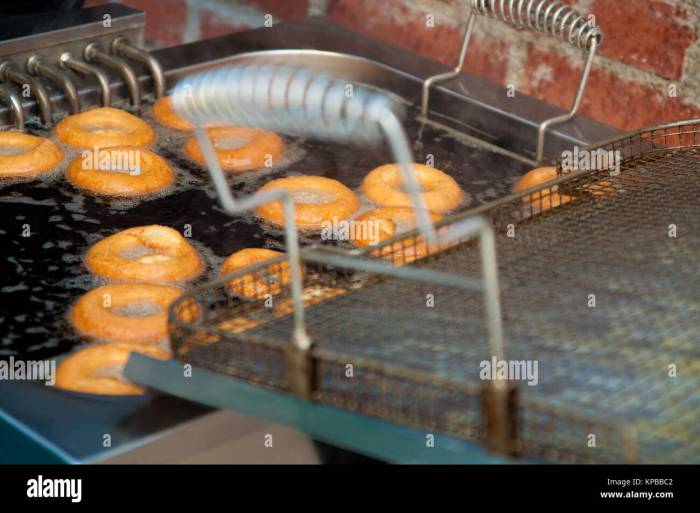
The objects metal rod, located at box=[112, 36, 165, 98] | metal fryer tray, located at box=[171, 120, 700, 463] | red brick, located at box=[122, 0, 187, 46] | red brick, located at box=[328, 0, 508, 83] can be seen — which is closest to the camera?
metal fryer tray, located at box=[171, 120, 700, 463]

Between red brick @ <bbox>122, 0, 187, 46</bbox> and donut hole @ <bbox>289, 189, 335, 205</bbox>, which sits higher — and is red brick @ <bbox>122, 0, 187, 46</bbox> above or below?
above

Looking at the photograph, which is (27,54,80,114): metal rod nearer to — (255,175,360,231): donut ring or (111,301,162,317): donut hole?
(255,175,360,231): donut ring

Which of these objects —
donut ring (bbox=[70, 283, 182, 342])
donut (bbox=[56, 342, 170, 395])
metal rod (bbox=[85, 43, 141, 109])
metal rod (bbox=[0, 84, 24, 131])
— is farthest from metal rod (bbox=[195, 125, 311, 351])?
metal rod (bbox=[85, 43, 141, 109])

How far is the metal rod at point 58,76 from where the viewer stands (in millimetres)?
2385

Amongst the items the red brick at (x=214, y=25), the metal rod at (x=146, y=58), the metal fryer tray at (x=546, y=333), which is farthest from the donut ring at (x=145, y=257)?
the red brick at (x=214, y=25)

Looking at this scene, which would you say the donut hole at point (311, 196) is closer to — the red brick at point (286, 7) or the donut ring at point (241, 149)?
the donut ring at point (241, 149)

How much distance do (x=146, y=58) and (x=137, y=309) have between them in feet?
2.90

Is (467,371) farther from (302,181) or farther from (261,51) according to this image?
(261,51)

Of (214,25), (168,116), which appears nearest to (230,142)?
(168,116)

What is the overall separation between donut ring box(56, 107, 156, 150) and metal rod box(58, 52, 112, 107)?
0.06 metres

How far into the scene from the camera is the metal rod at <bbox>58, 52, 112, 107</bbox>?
2432mm

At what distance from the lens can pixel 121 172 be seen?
2188 millimetres

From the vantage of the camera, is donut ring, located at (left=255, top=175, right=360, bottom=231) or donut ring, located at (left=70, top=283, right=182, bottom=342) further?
donut ring, located at (left=255, top=175, right=360, bottom=231)

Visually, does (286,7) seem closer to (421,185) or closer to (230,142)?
(230,142)
